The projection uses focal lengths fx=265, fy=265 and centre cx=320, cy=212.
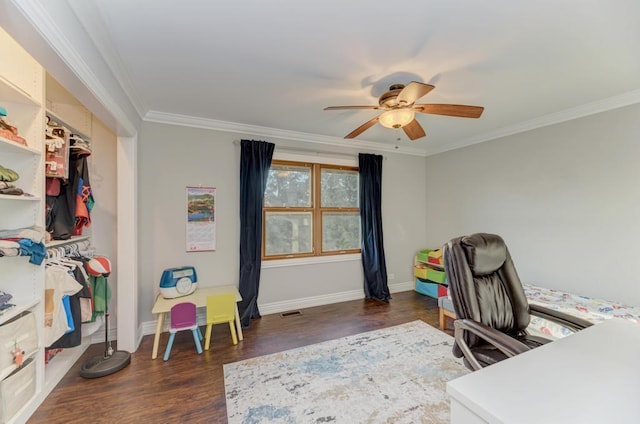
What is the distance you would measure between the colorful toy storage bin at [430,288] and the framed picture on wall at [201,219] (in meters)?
3.23

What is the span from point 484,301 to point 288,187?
2781 mm

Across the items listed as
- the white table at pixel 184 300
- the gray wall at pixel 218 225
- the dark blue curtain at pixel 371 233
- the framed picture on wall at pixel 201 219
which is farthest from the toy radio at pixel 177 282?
the dark blue curtain at pixel 371 233

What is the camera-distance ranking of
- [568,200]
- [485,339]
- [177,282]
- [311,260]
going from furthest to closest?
[311,260] < [568,200] < [177,282] < [485,339]

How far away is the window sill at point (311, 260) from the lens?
366cm

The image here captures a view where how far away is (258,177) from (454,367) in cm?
292

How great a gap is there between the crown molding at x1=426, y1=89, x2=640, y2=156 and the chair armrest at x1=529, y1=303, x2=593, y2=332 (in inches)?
94.9

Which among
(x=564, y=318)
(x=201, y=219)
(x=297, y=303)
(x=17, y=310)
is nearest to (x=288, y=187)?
(x=201, y=219)

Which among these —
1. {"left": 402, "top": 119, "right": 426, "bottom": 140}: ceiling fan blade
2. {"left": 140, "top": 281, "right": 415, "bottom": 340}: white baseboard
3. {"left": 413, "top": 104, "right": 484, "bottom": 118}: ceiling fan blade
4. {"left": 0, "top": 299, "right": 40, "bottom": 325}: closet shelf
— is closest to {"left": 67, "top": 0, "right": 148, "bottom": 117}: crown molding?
{"left": 0, "top": 299, "right": 40, "bottom": 325}: closet shelf

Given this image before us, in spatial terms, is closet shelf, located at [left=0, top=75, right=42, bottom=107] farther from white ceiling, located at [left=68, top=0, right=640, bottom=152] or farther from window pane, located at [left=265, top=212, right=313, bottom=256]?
window pane, located at [left=265, top=212, right=313, bottom=256]

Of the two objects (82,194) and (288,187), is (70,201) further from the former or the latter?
(288,187)

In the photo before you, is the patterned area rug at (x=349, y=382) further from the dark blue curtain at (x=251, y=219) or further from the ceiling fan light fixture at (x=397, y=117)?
the ceiling fan light fixture at (x=397, y=117)

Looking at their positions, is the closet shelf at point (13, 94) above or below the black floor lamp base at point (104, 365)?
above

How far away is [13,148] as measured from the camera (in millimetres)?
1723

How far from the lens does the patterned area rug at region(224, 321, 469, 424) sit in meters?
1.82
